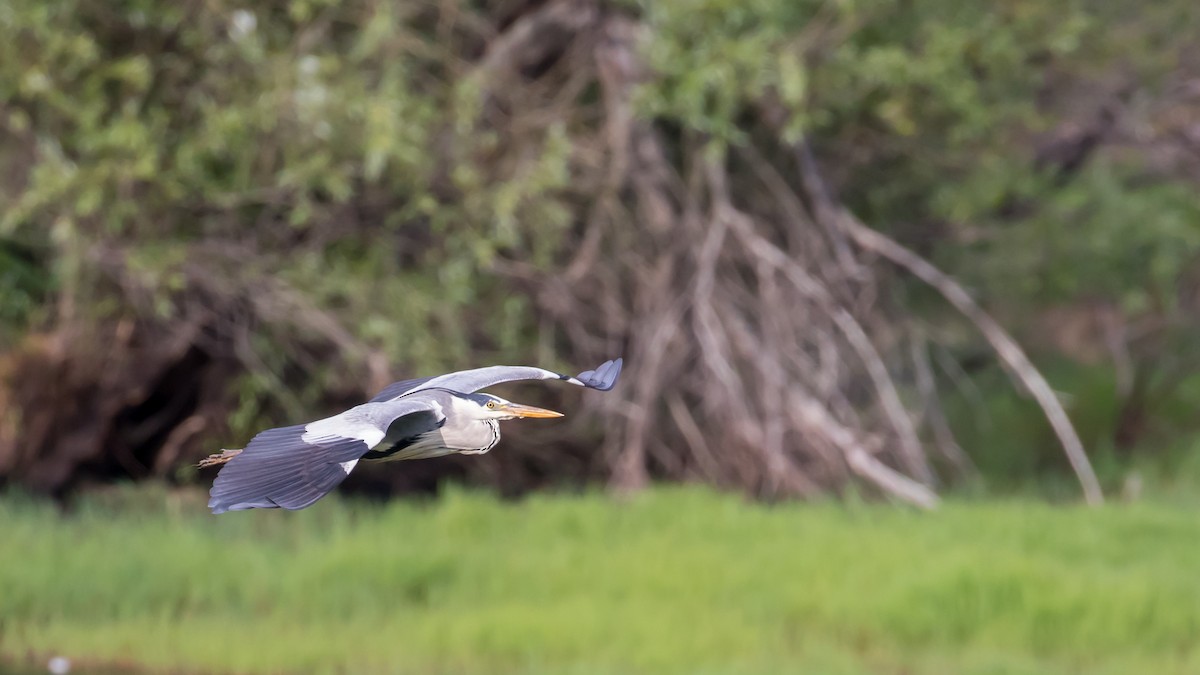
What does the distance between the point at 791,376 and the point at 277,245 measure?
280 centimetres

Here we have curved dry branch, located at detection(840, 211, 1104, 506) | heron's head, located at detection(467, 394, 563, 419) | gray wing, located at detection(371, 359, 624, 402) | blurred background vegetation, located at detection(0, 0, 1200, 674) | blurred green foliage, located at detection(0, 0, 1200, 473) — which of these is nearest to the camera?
heron's head, located at detection(467, 394, 563, 419)

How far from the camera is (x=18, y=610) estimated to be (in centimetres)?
679

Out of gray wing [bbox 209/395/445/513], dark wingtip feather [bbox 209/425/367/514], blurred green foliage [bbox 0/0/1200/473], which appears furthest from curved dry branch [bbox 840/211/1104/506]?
dark wingtip feather [bbox 209/425/367/514]

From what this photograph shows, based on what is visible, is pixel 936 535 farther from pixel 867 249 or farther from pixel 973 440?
pixel 973 440

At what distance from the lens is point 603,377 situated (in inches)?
125

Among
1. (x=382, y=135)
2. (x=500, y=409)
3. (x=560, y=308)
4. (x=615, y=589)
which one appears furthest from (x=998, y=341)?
(x=500, y=409)

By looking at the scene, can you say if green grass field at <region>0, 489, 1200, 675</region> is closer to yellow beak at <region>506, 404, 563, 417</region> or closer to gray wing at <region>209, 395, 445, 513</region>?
yellow beak at <region>506, 404, 563, 417</region>

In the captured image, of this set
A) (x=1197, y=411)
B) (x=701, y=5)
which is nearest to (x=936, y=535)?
(x=701, y=5)

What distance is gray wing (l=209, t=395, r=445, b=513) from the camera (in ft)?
7.64

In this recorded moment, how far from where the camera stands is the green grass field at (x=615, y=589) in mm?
6254

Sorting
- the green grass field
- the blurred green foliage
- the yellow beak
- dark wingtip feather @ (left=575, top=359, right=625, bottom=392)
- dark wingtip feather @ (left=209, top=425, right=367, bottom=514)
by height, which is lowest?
the green grass field

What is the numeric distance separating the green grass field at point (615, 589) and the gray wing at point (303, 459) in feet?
10.9

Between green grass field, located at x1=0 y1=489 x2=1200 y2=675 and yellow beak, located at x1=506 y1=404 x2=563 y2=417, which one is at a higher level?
yellow beak, located at x1=506 y1=404 x2=563 y2=417

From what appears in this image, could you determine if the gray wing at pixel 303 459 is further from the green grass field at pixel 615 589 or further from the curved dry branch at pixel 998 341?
the curved dry branch at pixel 998 341
